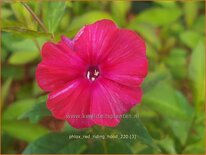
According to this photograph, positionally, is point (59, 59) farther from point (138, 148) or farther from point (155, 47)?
point (155, 47)

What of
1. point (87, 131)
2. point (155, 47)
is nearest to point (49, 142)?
point (87, 131)

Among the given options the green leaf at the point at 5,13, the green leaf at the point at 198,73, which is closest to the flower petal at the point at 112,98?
the green leaf at the point at 198,73

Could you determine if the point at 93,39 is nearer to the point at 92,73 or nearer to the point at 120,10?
the point at 92,73

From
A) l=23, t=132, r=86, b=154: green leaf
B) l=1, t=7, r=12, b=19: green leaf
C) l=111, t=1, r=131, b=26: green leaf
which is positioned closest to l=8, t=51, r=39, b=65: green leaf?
l=1, t=7, r=12, b=19: green leaf

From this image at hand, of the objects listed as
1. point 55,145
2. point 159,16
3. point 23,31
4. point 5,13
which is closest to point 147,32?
point 159,16

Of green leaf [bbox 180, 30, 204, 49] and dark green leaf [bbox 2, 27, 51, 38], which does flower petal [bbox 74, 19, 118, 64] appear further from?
green leaf [bbox 180, 30, 204, 49]
